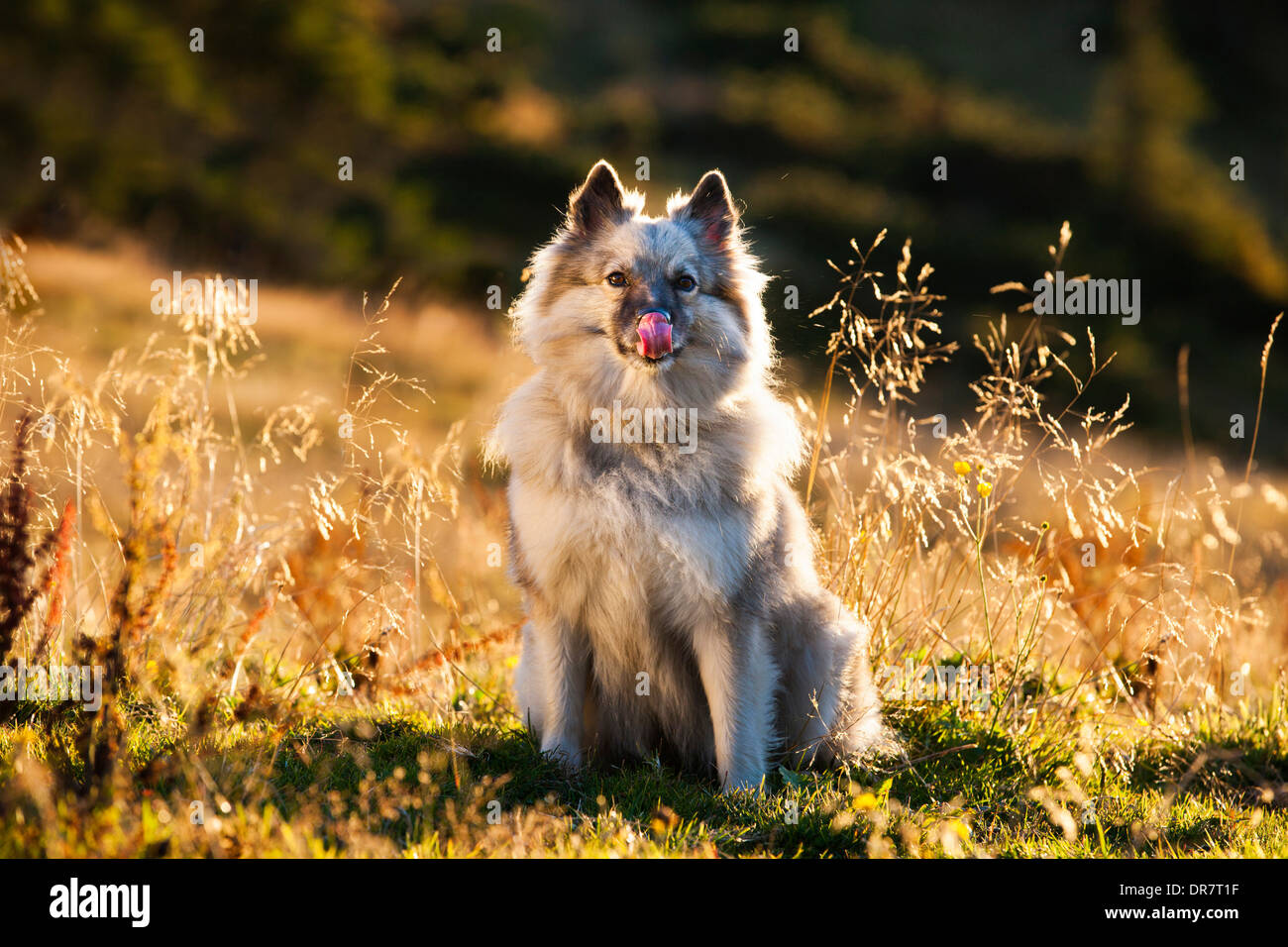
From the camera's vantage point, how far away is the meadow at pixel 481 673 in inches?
136

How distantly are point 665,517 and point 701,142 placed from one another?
2607 centimetres

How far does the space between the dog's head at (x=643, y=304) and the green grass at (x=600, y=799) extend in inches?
62.0

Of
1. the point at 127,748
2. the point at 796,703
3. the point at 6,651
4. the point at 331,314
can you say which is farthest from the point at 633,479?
the point at 331,314

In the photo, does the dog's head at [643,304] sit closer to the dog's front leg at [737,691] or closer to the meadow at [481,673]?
the meadow at [481,673]

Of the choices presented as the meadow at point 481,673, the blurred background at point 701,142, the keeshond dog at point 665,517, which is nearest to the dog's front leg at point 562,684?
Answer: the keeshond dog at point 665,517

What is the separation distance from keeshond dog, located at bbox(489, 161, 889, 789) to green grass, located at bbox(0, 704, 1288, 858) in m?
0.24

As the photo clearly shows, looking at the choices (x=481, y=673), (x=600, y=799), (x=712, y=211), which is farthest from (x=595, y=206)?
(x=481, y=673)

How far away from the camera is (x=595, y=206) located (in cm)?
436

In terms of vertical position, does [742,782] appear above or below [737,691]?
below

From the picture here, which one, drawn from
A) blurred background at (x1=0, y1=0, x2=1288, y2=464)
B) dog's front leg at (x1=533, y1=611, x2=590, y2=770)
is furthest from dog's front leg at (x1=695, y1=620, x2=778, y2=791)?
blurred background at (x1=0, y1=0, x2=1288, y2=464)

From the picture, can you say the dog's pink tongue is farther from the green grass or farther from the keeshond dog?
the green grass

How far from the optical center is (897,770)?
4160mm

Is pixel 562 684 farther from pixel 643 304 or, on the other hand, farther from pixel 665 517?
pixel 643 304

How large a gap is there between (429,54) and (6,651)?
89.0 ft
